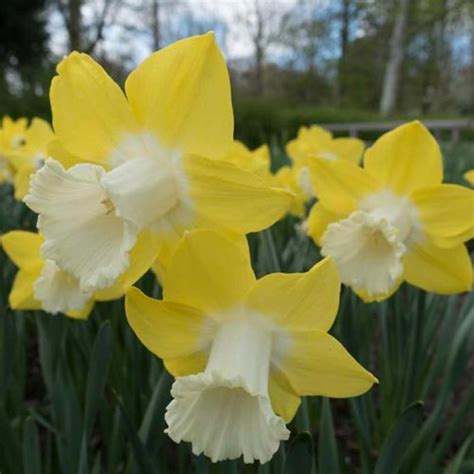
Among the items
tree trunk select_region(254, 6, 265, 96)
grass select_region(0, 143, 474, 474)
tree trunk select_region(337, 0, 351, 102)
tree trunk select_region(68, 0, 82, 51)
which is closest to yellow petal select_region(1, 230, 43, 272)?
grass select_region(0, 143, 474, 474)

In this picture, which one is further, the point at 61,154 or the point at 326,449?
the point at 326,449

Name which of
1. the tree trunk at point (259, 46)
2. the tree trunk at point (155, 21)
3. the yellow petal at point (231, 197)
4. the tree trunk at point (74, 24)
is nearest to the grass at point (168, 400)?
the yellow petal at point (231, 197)

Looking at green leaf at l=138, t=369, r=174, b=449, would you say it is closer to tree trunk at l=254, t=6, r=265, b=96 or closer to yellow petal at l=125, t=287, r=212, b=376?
yellow petal at l=125, t=287, r=212, b=376

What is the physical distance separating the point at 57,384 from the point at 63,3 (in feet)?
42.2

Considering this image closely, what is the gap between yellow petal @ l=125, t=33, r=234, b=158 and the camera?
1.74 feet

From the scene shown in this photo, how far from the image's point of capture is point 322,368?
1.82ft

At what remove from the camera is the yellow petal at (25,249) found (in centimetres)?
96

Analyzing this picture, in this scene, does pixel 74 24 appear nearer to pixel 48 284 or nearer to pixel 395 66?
pixel 395 66

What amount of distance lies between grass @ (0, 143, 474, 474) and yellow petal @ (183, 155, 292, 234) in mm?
212

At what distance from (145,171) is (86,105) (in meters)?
0.09

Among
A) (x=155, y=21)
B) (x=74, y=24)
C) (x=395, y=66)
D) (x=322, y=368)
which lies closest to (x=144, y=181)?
(x=322, y=368)

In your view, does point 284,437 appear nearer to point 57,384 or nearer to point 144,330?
point 144,330

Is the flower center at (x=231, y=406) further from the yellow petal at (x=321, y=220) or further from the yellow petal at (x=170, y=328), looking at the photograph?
the yellow petal at (x=321, y=220)

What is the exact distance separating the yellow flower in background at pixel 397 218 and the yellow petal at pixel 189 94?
15.5 inches
